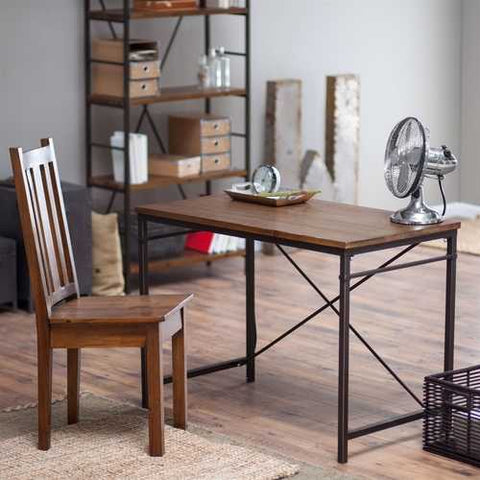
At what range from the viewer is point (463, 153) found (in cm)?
866

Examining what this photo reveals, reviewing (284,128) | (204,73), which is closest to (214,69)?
(204,73)

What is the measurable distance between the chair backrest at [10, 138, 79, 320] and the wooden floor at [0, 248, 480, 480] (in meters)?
0.69

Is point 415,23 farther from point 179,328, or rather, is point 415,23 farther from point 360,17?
point 179,328

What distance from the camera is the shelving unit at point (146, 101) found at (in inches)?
241

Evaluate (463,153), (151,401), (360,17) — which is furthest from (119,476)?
(463,153)

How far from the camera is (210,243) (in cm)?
664

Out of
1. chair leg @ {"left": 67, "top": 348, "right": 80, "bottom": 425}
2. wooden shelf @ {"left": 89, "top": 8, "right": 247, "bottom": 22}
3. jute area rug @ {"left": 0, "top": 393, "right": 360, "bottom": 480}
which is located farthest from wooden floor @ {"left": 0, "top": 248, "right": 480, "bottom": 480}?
wooden shelf @ {"left": 89, "top": 8, "right": 247, "bottom": 22}

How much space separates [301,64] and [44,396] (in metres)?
4.00

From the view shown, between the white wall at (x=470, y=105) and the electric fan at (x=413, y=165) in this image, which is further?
the white wall at (x=470, y=105)

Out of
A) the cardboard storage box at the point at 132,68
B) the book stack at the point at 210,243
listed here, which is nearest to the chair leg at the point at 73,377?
the cardboard storage box at the point at 132,68

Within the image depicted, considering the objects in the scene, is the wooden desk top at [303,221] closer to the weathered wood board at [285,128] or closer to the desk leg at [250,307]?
the desk leg at [250,307]

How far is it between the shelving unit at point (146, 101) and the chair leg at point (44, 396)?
2184 mm

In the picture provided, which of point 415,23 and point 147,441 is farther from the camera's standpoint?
point 415,23

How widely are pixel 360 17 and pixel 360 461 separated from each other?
171 inches
